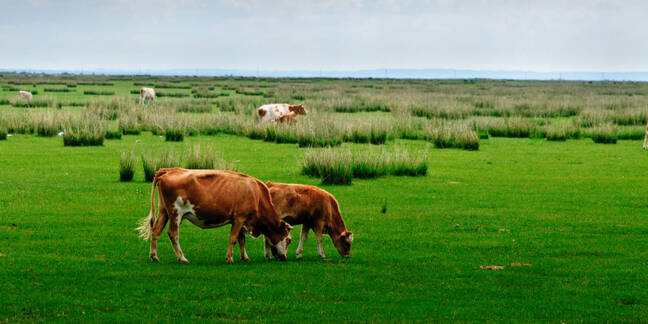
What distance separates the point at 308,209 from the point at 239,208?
120cm

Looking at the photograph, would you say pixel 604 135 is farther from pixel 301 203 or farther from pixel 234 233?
pixel 234 233

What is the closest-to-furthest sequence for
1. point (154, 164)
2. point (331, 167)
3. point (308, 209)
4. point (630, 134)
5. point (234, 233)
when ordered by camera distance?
point (234, 233)
point (308, 209)
point (154, 164)
point (331, 167)
point (630, 134)

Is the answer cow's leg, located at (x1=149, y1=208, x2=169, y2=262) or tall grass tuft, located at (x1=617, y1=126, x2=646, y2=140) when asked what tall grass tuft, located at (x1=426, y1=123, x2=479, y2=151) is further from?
cow's leg, located at (x1=149, y1=208, x2=169, y2=262)

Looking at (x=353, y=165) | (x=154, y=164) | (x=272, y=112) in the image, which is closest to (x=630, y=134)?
(x=272, y=112)

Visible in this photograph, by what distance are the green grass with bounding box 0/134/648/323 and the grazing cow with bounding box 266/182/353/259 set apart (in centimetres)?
32

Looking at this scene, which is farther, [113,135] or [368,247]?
[113,135]

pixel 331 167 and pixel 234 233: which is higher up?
pixel 234 233

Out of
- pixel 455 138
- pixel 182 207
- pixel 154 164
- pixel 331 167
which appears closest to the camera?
pixel 182 207

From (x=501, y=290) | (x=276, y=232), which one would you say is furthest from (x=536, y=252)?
(x=276, y=232)

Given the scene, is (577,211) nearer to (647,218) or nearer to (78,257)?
(647,218)

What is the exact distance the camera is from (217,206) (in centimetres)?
1007

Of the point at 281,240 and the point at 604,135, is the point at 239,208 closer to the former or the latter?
the point at 281,240

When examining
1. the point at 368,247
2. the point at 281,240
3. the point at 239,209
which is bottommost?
the point at 368,247

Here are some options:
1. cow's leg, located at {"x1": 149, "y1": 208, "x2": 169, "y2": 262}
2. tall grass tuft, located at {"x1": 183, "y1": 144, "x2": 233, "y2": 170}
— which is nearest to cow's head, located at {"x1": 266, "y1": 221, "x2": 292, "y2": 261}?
cow's leg, located at {"x1": 149, "y1": 208, "x2": 169, "y2": 262}
